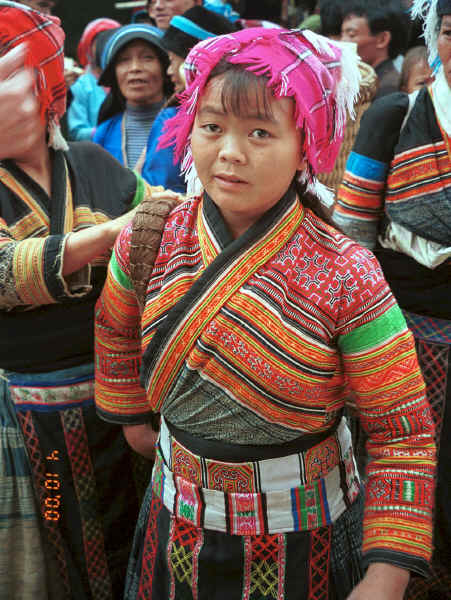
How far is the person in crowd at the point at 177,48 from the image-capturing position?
10.2 feet

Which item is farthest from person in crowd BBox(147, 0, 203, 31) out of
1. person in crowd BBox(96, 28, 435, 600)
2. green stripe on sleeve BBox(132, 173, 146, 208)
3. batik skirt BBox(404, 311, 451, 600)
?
person in crowd BBox(96, 28, 435, 600)

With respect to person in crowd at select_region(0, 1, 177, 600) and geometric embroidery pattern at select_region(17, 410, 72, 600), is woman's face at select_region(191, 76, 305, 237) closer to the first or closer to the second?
person in crowd at select_region(0, 1, 177, 600)

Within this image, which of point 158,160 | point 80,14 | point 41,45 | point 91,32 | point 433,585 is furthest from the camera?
point 80,14

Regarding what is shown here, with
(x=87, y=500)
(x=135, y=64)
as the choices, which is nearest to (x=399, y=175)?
(x=87, y=500)

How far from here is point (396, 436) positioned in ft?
4.09

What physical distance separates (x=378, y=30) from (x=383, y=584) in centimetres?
382

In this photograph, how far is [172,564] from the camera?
1406 millimetres

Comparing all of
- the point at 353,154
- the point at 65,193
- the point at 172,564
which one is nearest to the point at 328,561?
the point at 172,564

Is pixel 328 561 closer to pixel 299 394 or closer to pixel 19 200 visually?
pixel 299 394

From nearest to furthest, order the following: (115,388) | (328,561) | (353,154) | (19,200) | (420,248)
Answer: (328,561)
(115,388)
(19,200)
(420,248)
(353,154)

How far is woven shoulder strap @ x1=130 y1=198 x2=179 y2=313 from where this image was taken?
1375 millimetres

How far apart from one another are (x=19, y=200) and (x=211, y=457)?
981 mm

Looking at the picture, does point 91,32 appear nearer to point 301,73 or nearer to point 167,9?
point 167,9

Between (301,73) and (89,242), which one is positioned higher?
(301,73)
